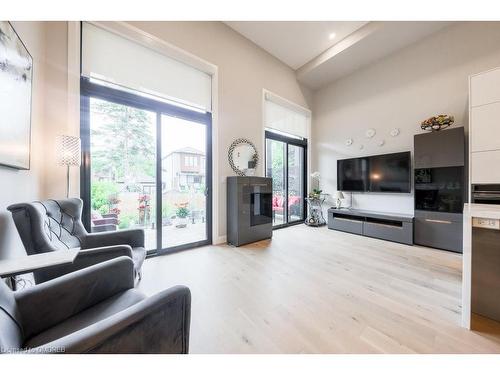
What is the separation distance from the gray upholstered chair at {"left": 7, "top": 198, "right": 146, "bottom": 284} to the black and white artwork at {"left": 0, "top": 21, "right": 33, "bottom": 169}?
0.35 m

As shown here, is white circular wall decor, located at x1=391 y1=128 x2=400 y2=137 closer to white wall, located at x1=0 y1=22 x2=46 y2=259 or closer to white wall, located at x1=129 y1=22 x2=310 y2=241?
white wall, located at x1=129 y1=22 x2=310 y2=241

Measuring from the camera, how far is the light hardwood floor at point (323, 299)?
4.00ft

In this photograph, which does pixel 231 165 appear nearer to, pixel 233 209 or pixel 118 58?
pixel 233 209

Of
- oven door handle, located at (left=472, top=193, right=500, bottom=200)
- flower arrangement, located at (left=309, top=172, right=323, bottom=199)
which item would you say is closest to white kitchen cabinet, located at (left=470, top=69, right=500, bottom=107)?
oven door handle, located at (left=472, top=193, right=500, bottom=200)

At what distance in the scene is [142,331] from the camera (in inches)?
27.4

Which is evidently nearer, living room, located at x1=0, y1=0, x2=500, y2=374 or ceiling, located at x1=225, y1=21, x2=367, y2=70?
living room, located at x1=0, y1=0, x2=500, y2=374

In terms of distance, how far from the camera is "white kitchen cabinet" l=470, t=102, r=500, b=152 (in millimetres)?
2234

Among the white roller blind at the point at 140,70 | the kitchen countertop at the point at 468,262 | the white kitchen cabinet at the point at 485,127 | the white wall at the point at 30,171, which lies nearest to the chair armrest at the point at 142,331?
the white wall at the point at 30,171

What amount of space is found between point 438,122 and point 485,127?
0.77 m

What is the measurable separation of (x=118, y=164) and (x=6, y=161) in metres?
1.22

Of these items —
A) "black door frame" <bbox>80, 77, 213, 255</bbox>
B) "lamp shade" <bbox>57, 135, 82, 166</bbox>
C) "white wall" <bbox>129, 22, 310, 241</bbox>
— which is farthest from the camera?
"white wall" <bbox>129, 22, 310, 241</bbox>

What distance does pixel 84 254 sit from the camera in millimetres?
1286

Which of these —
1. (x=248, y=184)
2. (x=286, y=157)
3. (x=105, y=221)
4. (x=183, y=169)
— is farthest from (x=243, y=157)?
(x=105, y=221)

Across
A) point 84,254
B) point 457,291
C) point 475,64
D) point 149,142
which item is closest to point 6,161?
point 84,254
